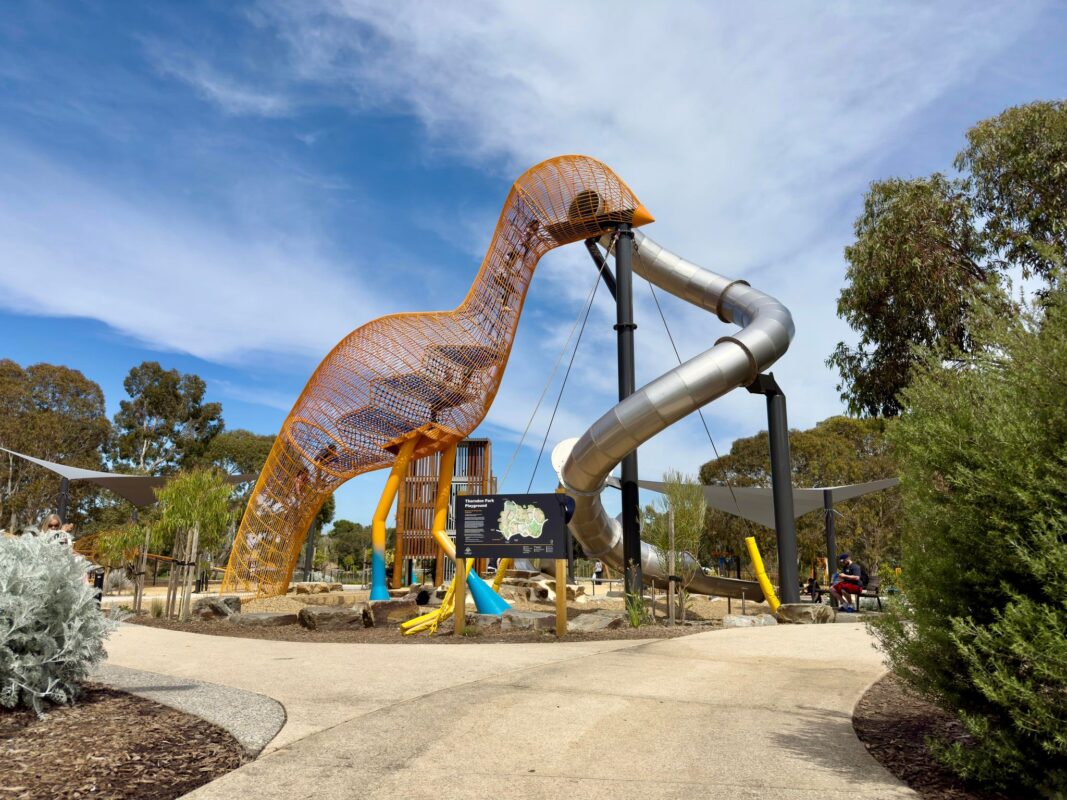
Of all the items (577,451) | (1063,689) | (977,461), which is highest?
(577,451)

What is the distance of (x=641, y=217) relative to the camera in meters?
14.9

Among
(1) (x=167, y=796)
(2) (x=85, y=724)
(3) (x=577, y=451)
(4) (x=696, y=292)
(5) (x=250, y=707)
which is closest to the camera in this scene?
(1) (x=167, y=796)

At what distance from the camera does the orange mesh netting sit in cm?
1374

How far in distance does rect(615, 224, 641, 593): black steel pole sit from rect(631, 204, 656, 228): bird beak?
24 cm

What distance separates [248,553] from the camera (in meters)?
16.8

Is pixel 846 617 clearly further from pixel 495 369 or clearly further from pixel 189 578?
pixel 189 578

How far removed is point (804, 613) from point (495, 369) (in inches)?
284

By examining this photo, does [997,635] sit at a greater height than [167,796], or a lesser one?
greater

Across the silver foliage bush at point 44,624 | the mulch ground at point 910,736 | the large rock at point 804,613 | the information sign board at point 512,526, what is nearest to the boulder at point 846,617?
the large rock at point 804,613

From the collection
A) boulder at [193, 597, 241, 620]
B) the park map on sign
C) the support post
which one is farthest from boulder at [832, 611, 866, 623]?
boulder at [193, 597, 241, 620]

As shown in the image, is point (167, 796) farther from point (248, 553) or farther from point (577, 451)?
point (248, 553)

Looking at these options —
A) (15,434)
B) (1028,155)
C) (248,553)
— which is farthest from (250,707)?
(15,434)

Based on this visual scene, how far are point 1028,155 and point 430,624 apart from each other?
47.9 feet

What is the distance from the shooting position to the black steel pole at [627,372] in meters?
13.5
